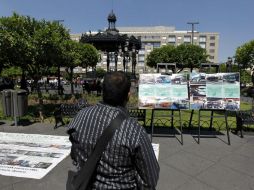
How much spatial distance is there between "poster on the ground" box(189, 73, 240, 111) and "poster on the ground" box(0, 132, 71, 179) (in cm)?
342

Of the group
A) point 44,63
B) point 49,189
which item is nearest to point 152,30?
point 44,63

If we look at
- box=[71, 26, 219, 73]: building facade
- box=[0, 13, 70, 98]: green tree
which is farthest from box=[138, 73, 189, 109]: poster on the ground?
box=[71, 26, 219, 73]: building facade

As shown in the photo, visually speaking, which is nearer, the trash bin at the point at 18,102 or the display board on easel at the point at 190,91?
the display board on easel at the point at 190,91

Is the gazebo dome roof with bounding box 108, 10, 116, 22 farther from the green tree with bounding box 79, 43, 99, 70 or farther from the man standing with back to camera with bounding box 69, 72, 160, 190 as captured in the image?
the green tree with bounding box 79, 43, 99, 70

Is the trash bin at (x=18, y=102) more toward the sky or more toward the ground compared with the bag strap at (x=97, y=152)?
more toward the ground

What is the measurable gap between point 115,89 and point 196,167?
3.82 meters

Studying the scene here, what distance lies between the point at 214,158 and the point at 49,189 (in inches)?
135

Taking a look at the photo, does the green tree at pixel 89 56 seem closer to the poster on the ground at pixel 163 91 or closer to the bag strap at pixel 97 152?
the poster on the ground at pixel 163 91

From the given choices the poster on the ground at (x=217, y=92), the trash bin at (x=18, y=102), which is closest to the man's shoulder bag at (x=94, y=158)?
the poster on the ground at (x=217, y=92)

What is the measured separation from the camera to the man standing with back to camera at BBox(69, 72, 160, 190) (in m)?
Answer: 1.80

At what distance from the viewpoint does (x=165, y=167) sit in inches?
202

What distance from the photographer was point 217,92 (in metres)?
6.83

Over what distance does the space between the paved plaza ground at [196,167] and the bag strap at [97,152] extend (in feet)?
8.57

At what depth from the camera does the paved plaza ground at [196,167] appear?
4.36 m
